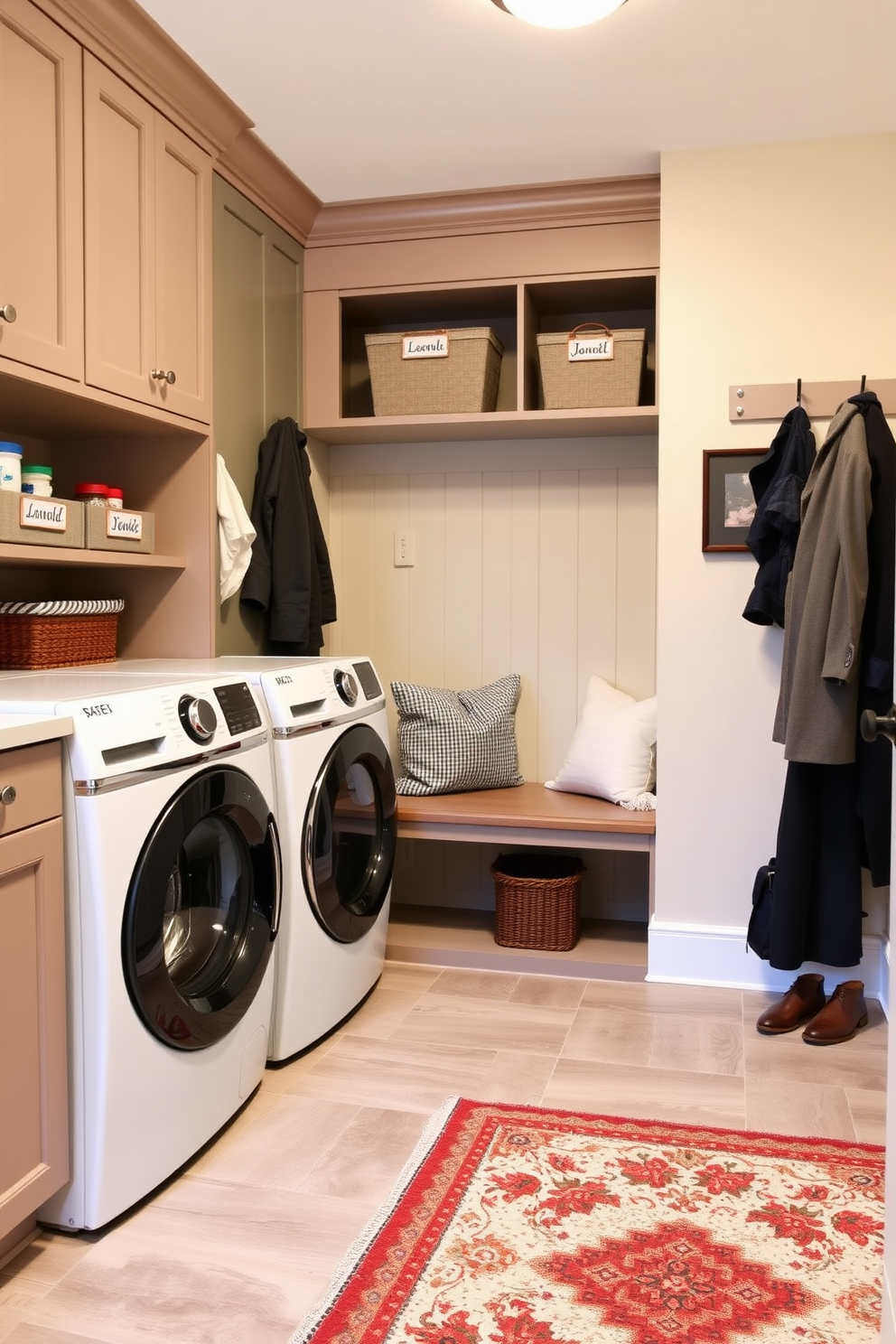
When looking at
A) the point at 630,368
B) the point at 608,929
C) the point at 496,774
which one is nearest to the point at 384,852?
the point at 496,774

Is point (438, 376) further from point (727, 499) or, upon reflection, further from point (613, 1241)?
point (613, 1241)

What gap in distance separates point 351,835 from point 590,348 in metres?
1.59

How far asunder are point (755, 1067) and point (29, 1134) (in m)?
1.56

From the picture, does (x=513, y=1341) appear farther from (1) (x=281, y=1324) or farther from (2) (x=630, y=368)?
(2) (x=630, y=368)

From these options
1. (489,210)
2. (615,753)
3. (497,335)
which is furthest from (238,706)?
(497,335)

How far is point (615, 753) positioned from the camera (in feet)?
10.5

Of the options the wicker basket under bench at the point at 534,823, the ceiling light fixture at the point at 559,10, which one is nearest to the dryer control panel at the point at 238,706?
the wicker basket under bench at the point at 534,823

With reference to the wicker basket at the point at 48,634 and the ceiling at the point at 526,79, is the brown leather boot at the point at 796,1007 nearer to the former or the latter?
the wicker basket at the point at 48,634

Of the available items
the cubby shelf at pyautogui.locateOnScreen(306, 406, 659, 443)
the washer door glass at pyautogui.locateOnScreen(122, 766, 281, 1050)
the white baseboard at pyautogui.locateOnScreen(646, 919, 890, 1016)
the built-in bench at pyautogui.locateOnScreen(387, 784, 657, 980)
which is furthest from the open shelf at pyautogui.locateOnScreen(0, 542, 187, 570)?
the white baseboard at pyautogui.locateOnScreen(646, 919, 890, 1016)

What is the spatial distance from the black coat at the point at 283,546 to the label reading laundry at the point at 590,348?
856mm

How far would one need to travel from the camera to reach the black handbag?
8.95ft

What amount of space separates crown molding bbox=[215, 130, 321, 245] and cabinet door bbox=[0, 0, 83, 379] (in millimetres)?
676

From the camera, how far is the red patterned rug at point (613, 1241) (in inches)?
60.7

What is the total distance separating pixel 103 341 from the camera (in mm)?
2301
